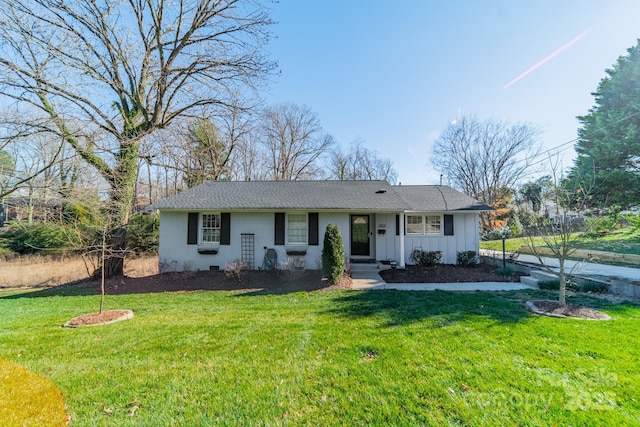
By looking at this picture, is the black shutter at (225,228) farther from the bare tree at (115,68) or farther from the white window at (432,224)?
the white window at (432,224)

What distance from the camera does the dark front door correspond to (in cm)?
1171

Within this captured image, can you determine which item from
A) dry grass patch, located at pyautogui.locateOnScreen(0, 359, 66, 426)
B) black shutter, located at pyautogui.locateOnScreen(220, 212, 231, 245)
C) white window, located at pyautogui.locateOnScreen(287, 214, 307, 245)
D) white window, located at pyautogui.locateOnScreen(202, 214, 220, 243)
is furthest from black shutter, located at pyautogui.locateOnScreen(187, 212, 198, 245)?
dry grass patch, located at pyautogui.locateOnScreen(0, 359, 66, 426)

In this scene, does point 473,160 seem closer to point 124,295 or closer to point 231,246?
point 231,246

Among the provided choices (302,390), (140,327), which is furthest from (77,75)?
(302,390)

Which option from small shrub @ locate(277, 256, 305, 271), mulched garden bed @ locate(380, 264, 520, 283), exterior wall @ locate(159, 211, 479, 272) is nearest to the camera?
mulched garden bed @ locate(380, 264, 520, 283)

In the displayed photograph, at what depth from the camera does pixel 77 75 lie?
9.47 metres

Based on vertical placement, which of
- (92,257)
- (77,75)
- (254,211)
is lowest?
(92,257)

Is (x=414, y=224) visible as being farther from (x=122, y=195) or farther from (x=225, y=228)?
(x=122, y=195)

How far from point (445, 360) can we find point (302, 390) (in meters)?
1.91

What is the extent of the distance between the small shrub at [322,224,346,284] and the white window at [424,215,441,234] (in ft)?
17.5

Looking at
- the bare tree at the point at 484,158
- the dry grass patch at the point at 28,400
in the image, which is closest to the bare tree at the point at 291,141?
the bare tree at the point at 484,158

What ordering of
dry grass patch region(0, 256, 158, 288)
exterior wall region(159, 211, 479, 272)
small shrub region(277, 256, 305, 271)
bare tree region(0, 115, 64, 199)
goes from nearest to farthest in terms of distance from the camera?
bare tree region(0, 115, 64, 199) → small shrub region(277, 256, 305, 271) → exterior wall region(159, 211, 479, 272) → dry grass patch region(0, 256, 158, 288)

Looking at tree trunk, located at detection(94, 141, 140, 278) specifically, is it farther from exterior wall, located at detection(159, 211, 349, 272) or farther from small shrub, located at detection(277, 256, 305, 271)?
small shrub, located at detection(277, 256, 305, 271)

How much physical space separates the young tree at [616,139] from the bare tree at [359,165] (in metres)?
18.9
